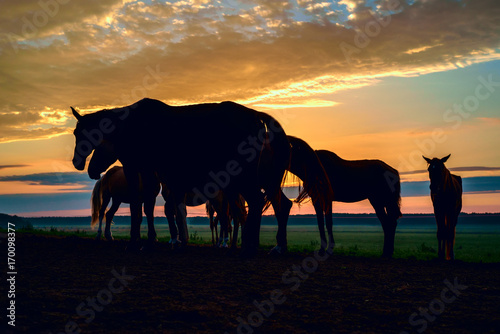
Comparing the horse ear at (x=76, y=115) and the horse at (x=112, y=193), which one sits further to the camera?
the horse at (x=112, y=193)

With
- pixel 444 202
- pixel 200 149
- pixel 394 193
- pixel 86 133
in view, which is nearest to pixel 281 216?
pixel 200 149

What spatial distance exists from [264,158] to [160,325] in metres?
4.98

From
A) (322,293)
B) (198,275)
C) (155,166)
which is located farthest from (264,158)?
(322,293)

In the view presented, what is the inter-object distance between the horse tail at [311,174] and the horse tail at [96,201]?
8.23 meters

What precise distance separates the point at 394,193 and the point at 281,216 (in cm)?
360

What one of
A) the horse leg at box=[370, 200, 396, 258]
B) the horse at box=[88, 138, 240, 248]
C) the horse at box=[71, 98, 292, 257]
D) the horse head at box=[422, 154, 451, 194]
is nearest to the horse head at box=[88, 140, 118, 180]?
the horse at box=[88, 138, 240, 248]

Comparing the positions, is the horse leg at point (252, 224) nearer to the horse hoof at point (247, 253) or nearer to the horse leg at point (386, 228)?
the horse hoof at point (247, 253)

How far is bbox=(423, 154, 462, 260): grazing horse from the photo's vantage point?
35.6 feet

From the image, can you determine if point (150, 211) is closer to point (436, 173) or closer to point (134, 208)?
point (134, 208)

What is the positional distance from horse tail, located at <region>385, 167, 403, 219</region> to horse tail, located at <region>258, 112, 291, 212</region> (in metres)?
4.01

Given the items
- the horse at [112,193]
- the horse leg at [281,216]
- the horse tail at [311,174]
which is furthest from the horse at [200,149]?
the horse at [112,193]

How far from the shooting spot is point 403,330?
4262 millimetres

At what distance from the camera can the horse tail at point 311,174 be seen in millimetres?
10250

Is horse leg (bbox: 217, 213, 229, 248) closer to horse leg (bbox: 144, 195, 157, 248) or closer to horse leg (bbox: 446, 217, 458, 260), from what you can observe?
horse leg (bbox: 144, 195, 157, 248)
